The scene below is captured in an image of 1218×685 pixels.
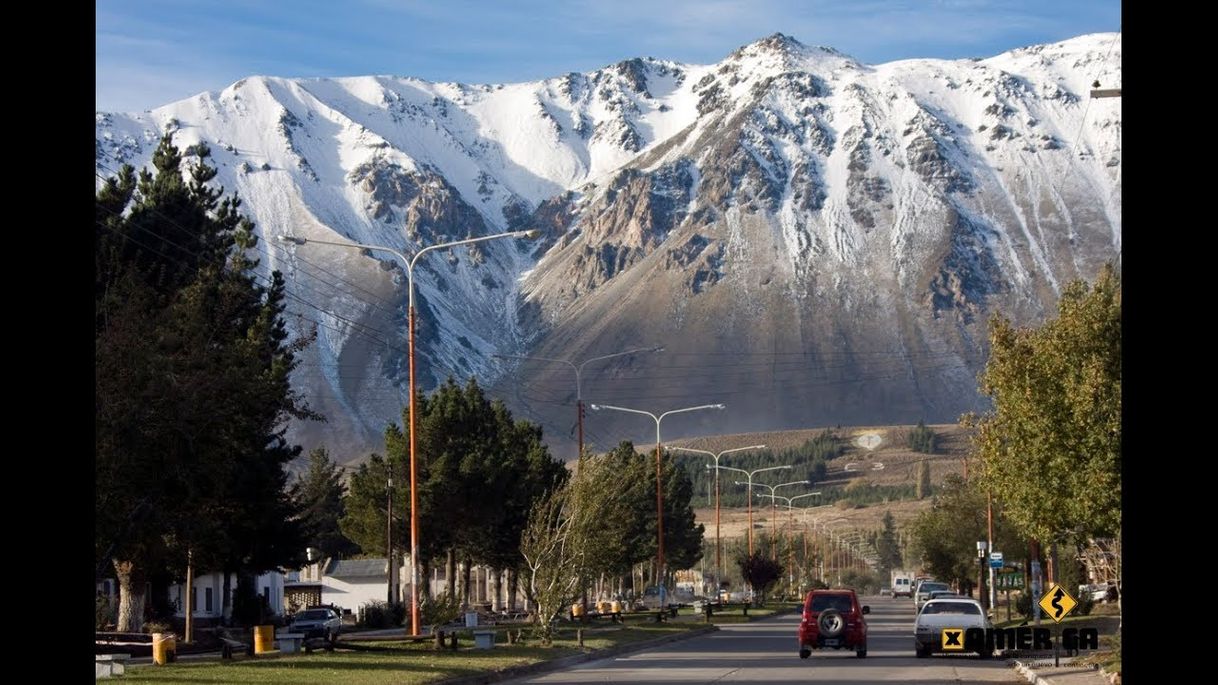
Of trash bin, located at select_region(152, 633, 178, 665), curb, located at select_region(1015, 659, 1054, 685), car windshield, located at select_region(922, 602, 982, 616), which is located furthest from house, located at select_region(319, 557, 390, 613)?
curb, located at select_region(1015, 659, 1054, 685)

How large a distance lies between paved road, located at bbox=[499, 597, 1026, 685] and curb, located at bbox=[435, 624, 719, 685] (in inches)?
23.0

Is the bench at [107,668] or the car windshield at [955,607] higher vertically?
the car windshield at [955,607]

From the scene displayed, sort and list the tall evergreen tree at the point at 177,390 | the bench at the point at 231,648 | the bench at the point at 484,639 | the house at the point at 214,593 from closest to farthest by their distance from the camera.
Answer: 1. the tall evergreen tree at the point at 177,390
2. the bench at the point at 231,648
3. the bench at the point at 484,639
4. the house at the point at 214,593

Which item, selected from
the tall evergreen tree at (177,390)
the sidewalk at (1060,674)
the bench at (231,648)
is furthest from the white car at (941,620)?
the tall evergreen tree at (177,390)

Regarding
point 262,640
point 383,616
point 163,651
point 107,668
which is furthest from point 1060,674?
point 383,616

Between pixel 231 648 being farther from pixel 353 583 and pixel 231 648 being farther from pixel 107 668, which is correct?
pixel 353 583

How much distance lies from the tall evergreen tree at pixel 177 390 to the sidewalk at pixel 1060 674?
1708cm

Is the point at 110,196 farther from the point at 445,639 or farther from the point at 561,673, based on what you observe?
the point at 561,673

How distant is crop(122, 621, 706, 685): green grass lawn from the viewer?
101 ft

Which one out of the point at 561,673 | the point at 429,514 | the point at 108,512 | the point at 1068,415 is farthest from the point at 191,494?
the point at 429,514

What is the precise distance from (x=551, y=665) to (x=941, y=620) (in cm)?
1056

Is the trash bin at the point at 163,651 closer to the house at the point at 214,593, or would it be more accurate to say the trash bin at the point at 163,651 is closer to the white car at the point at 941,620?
the white car at the point at 941,620

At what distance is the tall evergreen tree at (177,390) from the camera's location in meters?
33.7

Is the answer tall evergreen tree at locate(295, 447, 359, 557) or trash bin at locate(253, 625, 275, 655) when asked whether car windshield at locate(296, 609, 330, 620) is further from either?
tall evergreen tree at locate(295, 447, 359, 557)
